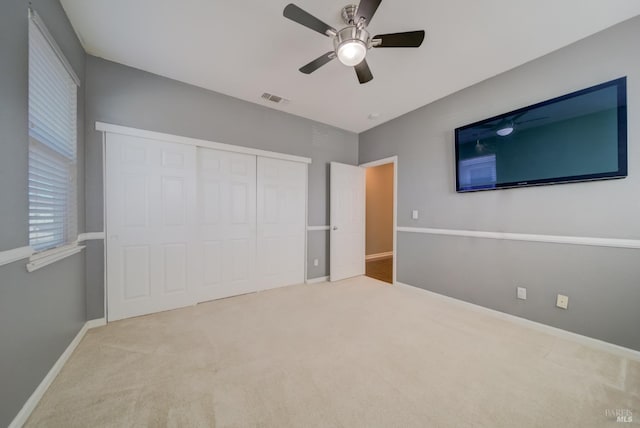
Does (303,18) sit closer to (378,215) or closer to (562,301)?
(562,301)

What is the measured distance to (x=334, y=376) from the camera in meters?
1.59

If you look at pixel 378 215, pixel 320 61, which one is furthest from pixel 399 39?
pixel 378 215

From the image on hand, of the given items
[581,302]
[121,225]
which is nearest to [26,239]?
[121,225]

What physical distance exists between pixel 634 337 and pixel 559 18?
2659 mm

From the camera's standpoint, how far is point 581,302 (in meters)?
2.02

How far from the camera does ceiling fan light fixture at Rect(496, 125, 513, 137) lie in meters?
2.38

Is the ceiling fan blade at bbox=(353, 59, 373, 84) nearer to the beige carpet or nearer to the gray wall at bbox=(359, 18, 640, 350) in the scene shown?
the gray wall at bbox=(359, 18, 640, 350)

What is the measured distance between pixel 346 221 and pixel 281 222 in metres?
1.21

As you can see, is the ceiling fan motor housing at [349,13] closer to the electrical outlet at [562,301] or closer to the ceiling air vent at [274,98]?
the ceiling air vent at [274,98]

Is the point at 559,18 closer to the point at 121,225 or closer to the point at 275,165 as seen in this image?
the point at 275,165

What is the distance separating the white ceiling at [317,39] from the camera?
5.67ft

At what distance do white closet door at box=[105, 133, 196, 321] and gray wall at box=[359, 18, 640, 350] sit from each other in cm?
315

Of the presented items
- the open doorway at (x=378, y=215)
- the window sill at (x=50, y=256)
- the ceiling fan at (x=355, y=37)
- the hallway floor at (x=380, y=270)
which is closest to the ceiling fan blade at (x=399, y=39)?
the ceiling fan at (x=355, y=37)

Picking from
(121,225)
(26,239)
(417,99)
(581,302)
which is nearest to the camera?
(26,239)
